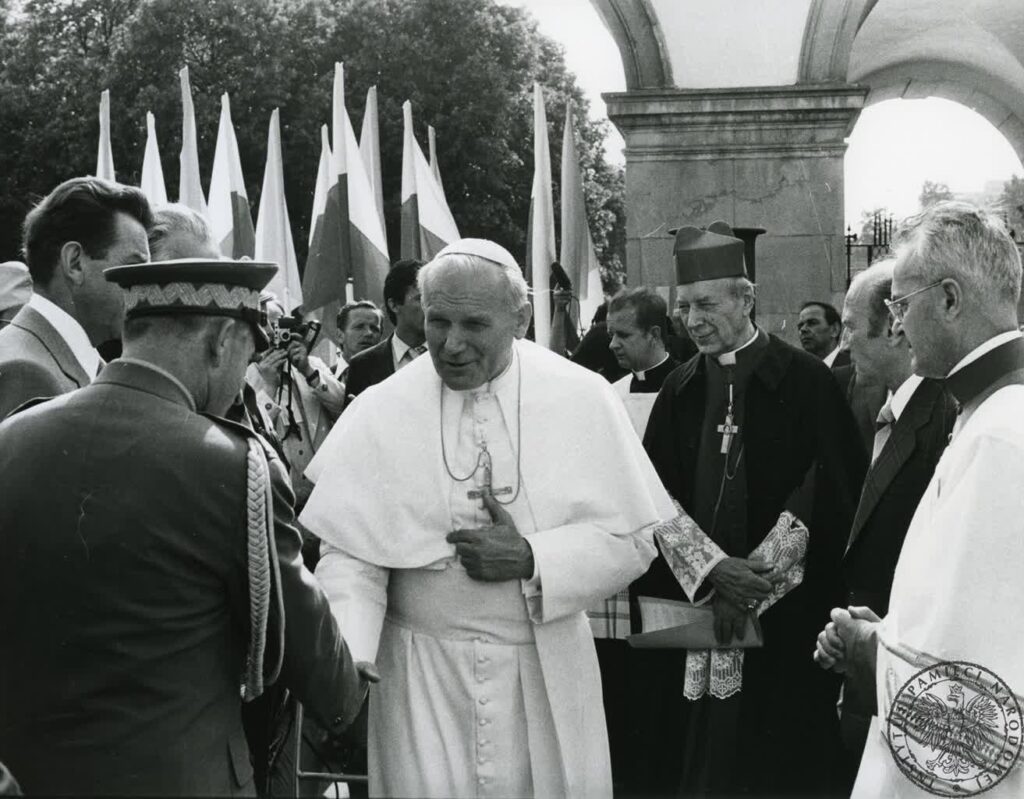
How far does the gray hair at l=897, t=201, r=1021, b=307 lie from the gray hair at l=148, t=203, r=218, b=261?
86.6 inches

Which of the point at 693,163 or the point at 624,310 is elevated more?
the point at 693,163

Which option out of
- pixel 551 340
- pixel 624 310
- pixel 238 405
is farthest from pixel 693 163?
pixel 238 405

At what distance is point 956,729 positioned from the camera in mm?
3123

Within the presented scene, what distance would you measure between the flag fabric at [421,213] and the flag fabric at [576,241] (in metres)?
1.13

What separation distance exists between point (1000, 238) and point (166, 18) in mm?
36960

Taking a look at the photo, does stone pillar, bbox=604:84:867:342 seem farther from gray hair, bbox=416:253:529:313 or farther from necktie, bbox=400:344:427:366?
gray hair, bbox=416:253:529:313

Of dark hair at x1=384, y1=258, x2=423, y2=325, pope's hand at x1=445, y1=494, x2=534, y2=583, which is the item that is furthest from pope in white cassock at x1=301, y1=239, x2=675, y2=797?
dark hair at x1=384, y1=258, x2=423, y2=325

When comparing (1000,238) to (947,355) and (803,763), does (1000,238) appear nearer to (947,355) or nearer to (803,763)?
(947,355)

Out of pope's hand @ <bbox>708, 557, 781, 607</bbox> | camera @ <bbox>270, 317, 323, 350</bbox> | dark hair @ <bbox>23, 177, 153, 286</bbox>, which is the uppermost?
dark hair @ <bbox>23, 177, 153, 286</bbox>

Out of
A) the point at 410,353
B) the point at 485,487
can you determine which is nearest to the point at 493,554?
the point at 485,487

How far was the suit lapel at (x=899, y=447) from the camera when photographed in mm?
4629

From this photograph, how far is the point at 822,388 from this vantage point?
5.54 m

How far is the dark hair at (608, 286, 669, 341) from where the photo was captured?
22.3 feet

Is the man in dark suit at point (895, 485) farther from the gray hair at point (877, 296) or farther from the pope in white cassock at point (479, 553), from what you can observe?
the pope in white cassock at point (479, 553)
